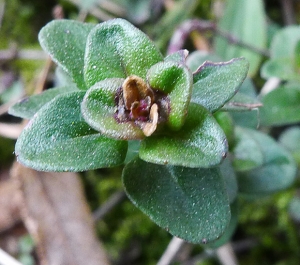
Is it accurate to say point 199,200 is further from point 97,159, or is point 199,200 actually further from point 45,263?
point 45,263

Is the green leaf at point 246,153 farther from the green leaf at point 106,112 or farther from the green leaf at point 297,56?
the green leaf at point 106,112

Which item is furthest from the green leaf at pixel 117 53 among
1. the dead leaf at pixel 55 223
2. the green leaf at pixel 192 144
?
the dead leaf at pixel 55 223

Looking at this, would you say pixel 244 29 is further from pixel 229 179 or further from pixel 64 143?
pixel 64 143

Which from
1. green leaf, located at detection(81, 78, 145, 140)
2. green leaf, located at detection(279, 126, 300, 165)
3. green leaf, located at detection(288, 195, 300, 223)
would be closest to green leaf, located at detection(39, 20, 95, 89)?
green leaf, located at detection(81, 78, 145, 140)

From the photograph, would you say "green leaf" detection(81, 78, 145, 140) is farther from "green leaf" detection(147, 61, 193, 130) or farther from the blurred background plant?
the blurred background plant

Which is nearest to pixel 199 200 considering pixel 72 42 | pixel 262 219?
pixel 72 42
